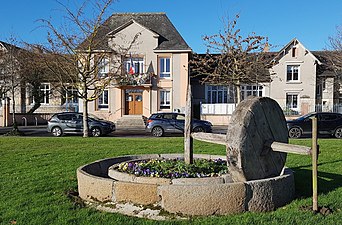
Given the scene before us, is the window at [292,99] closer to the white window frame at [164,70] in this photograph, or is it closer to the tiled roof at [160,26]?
the tiled roof at [160,26]

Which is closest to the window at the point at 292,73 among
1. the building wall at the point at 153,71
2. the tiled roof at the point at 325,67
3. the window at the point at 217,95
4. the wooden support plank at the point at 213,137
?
the tiled roof at the point at 325,67

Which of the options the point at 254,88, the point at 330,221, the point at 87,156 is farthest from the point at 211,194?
the point at 254,88

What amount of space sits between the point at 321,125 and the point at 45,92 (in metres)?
29.6

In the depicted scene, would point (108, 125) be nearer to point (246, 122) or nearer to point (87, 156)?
point (87, 156)

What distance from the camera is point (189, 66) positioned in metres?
32.8

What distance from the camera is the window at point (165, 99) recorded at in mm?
32906

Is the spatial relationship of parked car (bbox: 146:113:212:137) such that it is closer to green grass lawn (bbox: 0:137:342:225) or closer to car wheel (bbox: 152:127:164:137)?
car wheel (bbox: 152:127:164:137)

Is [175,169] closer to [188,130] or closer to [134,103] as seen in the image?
[188,130]

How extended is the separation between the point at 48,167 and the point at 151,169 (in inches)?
150

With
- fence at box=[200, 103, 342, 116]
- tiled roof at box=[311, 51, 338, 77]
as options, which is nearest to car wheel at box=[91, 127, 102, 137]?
fence at box=[200, 103, 342, 116]

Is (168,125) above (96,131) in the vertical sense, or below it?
above

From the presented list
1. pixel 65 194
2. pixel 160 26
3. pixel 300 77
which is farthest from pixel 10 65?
pixel 300 77

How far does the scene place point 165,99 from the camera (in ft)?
108

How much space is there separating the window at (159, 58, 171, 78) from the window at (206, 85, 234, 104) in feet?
17.9
